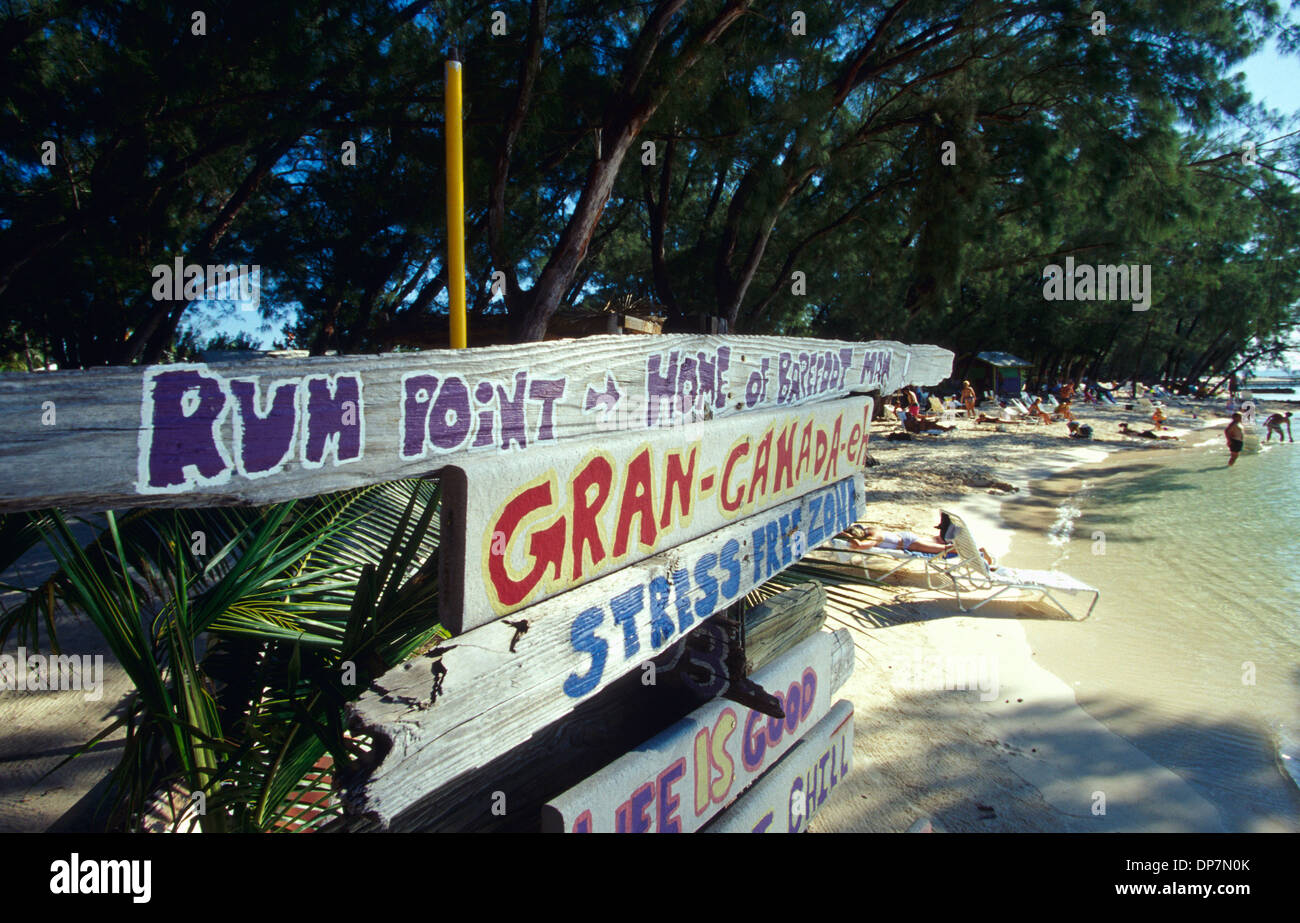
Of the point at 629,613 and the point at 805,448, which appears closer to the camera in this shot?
the point at 629,613

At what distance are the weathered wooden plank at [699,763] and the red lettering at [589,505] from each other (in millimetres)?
660

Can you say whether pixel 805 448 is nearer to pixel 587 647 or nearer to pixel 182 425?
pixel 587 647

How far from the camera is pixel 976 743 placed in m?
4.97

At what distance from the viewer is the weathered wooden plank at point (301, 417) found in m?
0.87

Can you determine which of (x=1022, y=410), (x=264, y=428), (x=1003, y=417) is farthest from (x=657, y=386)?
(x=1022, y=410)

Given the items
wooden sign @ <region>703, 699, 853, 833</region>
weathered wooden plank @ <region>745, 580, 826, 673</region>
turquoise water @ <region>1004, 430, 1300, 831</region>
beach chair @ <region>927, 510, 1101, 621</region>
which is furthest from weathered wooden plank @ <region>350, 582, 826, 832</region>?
beach chair @ <region>927, 510, 1101, 621</region>

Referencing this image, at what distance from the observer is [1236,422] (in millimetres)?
21062

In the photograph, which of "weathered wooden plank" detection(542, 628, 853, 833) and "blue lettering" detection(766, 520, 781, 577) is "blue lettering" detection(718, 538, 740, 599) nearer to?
"blue lettering" detection(766, 520, 781, 577)

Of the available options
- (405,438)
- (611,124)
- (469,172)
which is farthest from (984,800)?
(469,172)

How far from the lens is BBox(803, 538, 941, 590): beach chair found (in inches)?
324

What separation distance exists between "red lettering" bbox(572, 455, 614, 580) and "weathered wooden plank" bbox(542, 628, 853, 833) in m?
0.66

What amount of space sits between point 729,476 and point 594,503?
25.1 inches

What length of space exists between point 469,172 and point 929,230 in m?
9.62
